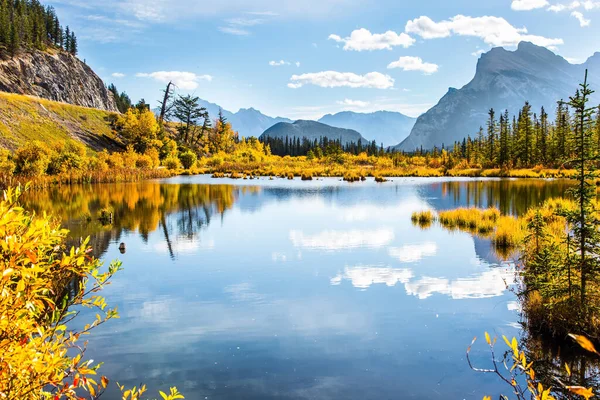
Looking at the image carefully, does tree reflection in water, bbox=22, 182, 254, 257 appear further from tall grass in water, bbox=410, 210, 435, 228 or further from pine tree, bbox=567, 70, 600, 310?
pine tree, bbox=567, 70, 600, 310

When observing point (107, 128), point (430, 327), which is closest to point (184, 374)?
point (430, 327)

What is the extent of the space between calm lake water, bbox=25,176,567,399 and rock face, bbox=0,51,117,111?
91.7 m

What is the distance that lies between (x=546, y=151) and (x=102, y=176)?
72207 mm

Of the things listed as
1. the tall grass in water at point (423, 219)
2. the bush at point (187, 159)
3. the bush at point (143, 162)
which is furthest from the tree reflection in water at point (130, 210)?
the bush at point (187, 159)

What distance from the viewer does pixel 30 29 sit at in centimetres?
11450

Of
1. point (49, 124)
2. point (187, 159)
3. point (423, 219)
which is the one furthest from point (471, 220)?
point (49, 124)

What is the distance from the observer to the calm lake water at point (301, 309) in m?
8.51

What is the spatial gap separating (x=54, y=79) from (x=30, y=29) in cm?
1613

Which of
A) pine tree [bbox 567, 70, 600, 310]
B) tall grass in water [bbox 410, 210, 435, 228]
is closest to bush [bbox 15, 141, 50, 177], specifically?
tall grass in water [bbox 410, 210, 435, 228]

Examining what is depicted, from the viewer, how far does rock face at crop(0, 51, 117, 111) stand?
97.9 meters

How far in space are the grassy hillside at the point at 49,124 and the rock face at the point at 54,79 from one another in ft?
36.4

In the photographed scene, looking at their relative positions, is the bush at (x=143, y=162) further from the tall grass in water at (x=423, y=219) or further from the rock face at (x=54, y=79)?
the tall grass in water at (x=423, y=219)

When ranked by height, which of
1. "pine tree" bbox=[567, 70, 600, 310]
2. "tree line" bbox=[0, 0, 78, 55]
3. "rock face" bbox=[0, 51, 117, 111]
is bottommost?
"pine tree" bbox=[567, 70, 600, 310]

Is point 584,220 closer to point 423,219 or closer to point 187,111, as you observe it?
point 423,219
